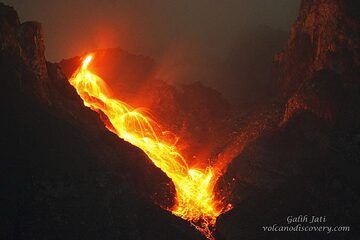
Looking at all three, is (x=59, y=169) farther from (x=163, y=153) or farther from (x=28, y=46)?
(x=163, y=153)

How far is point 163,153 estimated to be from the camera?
53.6 meters

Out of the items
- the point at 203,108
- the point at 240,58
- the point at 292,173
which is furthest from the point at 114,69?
the point at 292,173

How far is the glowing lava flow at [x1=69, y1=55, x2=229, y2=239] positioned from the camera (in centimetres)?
4312

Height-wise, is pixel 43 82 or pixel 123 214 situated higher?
pixel 43 82

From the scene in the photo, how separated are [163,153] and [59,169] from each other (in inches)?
788

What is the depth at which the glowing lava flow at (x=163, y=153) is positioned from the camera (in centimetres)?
4312

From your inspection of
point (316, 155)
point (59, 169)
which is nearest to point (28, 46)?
point (59, 169)

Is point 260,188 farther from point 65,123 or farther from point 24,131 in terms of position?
point 24,131

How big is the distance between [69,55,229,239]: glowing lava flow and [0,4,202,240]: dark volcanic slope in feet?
10.5

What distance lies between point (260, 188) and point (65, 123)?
19.9 m

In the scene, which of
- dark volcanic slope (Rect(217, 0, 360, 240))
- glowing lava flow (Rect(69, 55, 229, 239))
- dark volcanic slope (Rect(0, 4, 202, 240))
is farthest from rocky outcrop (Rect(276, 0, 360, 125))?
dark volcanic slope (Rect(0, 4, 202, 240))

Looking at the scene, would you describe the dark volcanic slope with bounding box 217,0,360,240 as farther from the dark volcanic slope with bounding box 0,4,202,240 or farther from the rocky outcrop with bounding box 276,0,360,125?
the dark volcanic slope with bounding box 0,4,202,240

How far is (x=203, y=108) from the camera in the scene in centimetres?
6712

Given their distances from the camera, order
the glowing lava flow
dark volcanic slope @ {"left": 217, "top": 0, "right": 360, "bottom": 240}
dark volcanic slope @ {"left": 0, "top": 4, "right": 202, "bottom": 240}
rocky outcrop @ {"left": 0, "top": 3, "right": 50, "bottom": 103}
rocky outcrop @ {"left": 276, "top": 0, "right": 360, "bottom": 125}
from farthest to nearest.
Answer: rocky outcrop @ {"left": 276, "top": 0, "right": 360, "bottom": 125}
the glowing lava flow
rocky outcrop @ {"left": 0, "top": 3, "right": 50, "bottom": 103}
dark volcanic slope @ {"left": 217, "top": 0, "right": 360, "bottom": 240}
dark volcanic slope @ {"left": 0, "top": 4, "right": 202, "bottom": 240}
